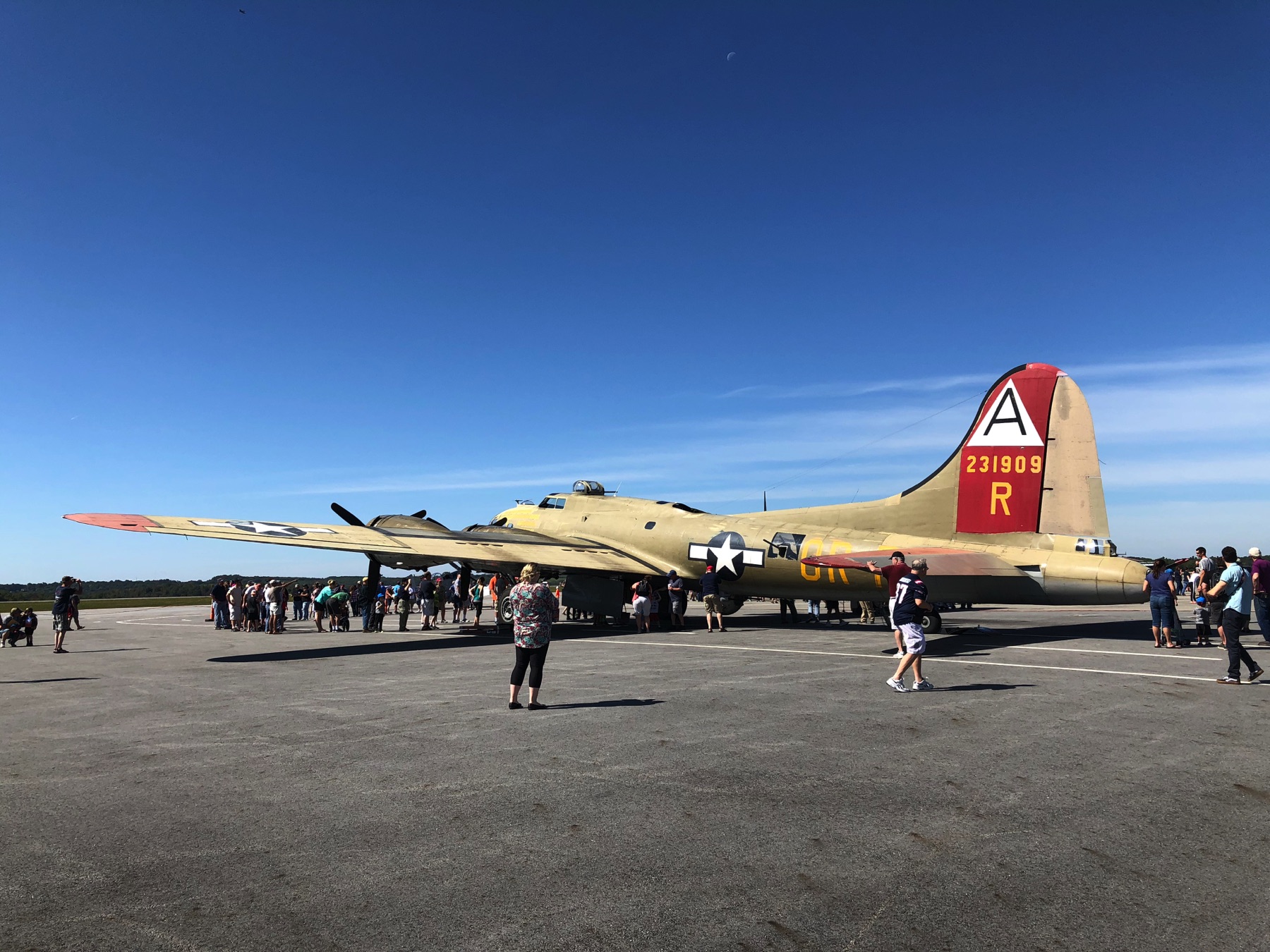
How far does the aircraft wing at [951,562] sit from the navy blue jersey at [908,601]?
13.1 ft

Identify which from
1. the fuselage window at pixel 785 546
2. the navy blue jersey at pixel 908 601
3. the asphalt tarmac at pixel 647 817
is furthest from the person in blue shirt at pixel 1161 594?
the fuselage window at pixel 785 546

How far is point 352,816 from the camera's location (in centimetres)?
606

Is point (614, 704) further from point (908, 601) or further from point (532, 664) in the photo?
point (908, 601)

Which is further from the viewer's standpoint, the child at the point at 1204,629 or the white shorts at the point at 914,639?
the child at the point at 1204,629

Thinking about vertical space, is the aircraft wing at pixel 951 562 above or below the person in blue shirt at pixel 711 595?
above

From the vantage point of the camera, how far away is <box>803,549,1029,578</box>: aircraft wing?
1739 cm

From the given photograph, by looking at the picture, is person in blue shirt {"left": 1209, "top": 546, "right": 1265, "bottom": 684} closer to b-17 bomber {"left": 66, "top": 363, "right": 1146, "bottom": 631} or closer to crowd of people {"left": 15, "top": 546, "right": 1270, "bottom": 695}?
crowd of people {"left": 15, "top": 546, "right": 1270, "bottom": 695}

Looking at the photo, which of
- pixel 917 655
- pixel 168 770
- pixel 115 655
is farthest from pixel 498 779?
pixel 115 655

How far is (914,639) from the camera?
11.4m

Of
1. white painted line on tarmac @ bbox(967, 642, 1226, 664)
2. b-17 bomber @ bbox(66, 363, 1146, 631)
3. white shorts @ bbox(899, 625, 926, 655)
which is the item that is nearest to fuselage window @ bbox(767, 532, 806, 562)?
b-17 bomber @ bbox(66, 363, 1146, 631)

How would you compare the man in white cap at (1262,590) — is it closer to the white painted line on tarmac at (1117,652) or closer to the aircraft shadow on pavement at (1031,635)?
the white painted line on tarmac at (1117,652)

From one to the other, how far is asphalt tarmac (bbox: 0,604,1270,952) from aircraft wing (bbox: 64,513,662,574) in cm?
756

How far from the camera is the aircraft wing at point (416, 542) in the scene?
64.2 feet

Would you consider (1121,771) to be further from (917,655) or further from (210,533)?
(210,533)
